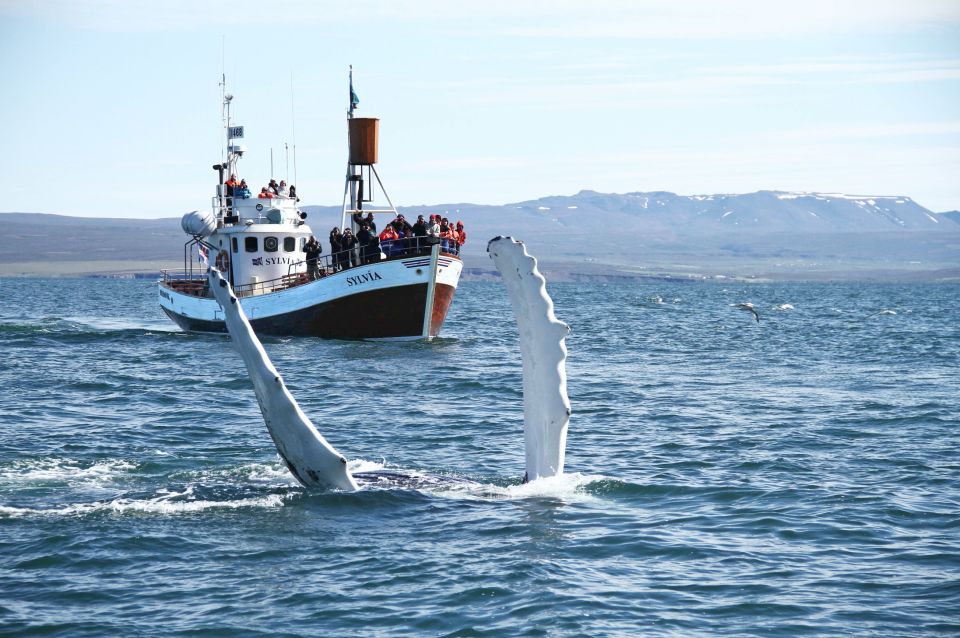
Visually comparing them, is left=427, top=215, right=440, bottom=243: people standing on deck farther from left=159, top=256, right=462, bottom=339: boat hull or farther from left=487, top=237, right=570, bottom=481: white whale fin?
left=487, top=237, right=570, bottom=481: white whale fin

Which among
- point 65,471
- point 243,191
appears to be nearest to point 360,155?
point 243,191

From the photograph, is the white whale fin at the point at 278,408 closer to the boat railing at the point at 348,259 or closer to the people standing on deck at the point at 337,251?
the boat railing at the point at 348,259

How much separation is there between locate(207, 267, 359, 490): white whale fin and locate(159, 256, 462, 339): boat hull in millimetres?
27609

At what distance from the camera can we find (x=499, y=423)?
76.9 feet

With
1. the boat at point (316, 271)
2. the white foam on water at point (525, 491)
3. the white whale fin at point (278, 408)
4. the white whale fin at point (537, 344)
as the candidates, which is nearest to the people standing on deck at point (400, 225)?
the boat at point (316, 271)

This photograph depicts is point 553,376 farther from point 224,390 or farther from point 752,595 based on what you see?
point 224,390

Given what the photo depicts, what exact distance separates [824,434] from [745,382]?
33.1 feet

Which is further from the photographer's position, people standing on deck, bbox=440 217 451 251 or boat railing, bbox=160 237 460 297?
people standing on deck, bbox=440 217 451 251

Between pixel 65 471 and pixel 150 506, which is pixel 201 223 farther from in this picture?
pixel 150 506

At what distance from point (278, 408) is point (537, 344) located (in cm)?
312

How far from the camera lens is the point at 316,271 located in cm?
4416

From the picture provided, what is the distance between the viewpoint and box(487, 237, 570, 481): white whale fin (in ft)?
44.4

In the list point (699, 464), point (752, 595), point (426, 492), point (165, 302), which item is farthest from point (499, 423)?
point (165, 302)

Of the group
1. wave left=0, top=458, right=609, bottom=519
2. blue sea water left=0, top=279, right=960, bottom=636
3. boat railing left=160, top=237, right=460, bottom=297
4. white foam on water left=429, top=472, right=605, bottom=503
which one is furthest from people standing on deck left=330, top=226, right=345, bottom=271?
white foam on water left=429, top=472, right=605, bottom=503
